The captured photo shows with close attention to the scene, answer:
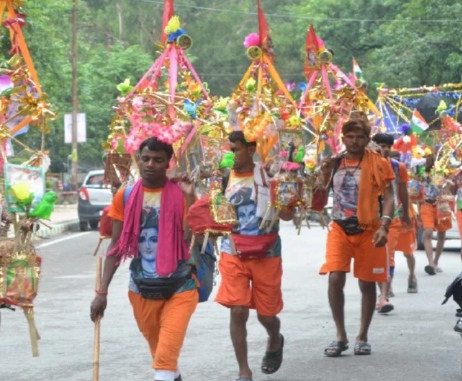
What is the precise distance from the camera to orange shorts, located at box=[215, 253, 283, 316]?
7.98 meters

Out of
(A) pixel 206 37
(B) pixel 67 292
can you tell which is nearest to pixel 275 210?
(B) pixel 67 292

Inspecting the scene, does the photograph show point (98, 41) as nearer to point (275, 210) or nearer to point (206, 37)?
point (206, 37)

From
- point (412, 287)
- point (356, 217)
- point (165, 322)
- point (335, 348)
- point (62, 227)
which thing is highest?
point (356, 217)

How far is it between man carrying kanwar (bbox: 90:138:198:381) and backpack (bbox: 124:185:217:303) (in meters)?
0.12

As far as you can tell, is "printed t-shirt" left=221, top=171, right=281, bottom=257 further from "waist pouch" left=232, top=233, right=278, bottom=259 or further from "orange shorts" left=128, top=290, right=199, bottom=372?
"orange shorts" left=128, top=290, right=199, bottom=372

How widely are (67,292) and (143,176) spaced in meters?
7.54

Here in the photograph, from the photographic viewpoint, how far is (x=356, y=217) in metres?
9.07

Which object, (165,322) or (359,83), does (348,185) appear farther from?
(165,322)

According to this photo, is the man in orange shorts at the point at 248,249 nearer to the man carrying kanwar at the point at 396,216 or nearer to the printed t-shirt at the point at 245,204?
the printed t-shirt at the point at 245,204

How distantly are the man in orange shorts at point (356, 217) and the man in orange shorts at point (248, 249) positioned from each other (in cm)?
116

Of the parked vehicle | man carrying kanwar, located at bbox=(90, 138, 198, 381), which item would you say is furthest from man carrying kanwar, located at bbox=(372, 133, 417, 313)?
the parked vehicle

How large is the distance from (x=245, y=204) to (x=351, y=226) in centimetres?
140

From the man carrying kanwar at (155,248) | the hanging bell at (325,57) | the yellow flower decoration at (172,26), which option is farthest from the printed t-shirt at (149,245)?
the hanging bell at (325,57)

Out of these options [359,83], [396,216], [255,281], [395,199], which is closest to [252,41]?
[359,83]
